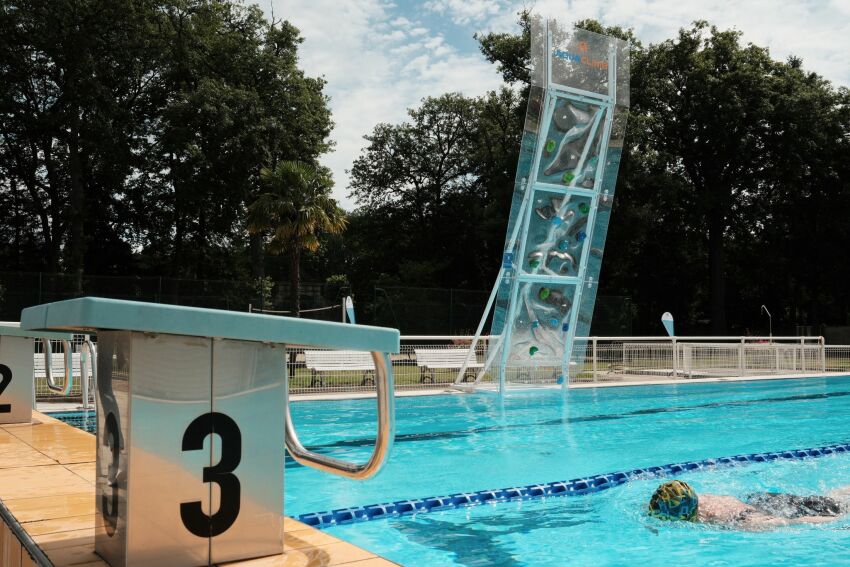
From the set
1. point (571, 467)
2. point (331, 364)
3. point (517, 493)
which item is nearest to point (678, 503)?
point (517, 493)

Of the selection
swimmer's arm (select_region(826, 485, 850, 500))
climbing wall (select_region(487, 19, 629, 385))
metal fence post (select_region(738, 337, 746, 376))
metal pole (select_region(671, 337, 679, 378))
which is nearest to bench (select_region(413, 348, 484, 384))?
climbing wall (select_region(487, 19, 629, 385))

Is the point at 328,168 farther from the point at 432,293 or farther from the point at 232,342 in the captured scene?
the point at 232,342

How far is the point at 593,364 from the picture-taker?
1831 centimetres

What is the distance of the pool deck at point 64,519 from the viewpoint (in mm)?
3055

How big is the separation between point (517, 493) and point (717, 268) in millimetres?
39780

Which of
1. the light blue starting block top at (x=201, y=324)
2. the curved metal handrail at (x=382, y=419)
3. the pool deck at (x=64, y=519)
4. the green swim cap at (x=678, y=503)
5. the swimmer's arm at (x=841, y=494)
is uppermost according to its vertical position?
the light blue starting block top at (x=201, y=324)

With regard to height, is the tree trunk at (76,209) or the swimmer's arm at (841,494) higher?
the tree trunk at (76,209)

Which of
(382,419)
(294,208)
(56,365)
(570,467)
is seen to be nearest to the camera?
(382,419)

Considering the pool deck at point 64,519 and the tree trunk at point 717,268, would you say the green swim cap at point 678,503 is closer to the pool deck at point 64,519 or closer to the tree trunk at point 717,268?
the pool deck at point 64,519

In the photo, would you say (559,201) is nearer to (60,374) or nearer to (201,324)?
(60,374)

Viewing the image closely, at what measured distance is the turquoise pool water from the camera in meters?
5.48

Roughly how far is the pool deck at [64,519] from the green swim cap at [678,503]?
3.40 m

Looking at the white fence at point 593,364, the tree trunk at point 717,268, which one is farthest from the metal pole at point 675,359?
the tree trunk at point 717,268

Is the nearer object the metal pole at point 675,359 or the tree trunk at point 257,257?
the metal pole at point 675,359
